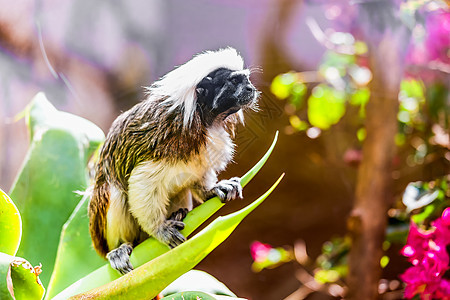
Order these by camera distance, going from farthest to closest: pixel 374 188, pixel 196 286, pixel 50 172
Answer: pixel 374 188, pixel 50 172, pixel 196 286

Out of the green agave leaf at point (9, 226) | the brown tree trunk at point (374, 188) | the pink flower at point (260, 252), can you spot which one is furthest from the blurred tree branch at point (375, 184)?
the green agave leaf at point (9, 226)

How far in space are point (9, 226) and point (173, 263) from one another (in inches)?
10.6

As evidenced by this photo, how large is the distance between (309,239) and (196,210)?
49.6 inches

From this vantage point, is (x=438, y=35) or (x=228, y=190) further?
(x=438, y=35)

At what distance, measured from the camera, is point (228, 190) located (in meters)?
0.65

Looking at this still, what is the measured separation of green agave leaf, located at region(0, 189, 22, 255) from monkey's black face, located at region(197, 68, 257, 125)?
30 centimetres

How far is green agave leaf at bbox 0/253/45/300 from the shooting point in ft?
1.87

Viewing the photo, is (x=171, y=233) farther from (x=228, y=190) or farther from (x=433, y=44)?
(x=433, y=44)

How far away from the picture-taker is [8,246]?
26.7 inches

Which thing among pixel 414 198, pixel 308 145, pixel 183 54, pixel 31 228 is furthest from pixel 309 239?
pixel 183 54

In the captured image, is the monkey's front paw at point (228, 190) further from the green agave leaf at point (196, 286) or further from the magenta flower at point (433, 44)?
the magenta flower at point (433, 44)

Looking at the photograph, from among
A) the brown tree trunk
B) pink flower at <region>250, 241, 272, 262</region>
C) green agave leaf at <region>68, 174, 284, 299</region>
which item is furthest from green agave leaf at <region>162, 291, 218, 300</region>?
pink flower at <region>250, 241, 272, 262</region>

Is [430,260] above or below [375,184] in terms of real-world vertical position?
above

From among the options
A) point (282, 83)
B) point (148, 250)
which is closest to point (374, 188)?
point (282, 83)
